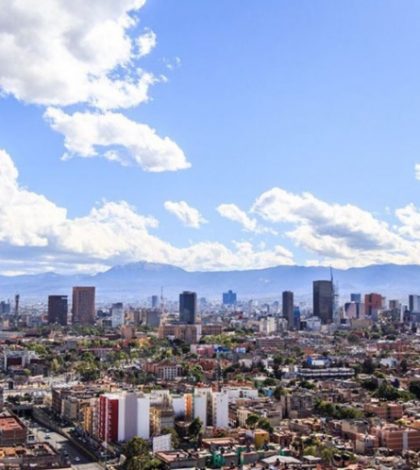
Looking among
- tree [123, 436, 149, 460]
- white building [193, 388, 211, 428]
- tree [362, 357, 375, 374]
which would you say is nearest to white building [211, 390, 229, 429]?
white building [193, 388, 211, 428]

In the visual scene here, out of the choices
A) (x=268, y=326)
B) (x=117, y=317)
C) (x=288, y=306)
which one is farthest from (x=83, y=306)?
(x=268, y=326)

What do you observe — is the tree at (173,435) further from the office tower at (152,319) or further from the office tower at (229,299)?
the office tower at (229,299)

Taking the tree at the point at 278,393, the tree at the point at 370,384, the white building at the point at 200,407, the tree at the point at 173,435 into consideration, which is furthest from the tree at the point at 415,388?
the tree at the point at 173,435

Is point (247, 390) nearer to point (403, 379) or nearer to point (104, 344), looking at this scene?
point (403, 379)

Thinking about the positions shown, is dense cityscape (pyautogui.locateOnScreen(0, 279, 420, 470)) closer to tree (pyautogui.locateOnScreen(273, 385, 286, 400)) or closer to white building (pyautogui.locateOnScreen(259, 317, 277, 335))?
tree (pyautogui.locateOnScreen(273, 385, 286, 400))

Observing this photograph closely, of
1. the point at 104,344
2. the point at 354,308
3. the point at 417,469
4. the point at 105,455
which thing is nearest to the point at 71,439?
the point at 105,455

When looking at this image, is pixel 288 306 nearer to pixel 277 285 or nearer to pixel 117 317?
pixel 117 317

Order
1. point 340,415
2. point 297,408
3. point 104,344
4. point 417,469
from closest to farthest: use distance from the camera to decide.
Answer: point 417,469 → point 340,415 → point 297,408 → point 104,344
